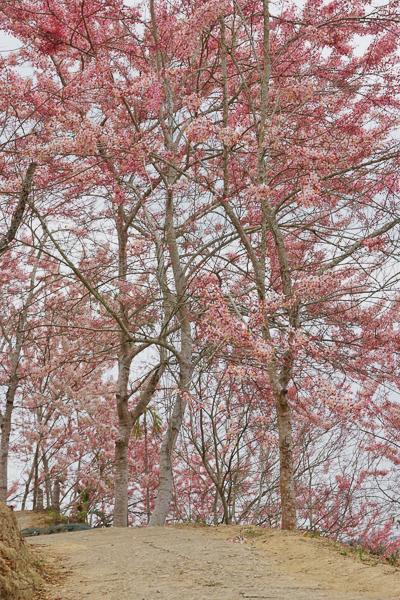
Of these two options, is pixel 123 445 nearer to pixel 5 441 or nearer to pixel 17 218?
pixel 5 441

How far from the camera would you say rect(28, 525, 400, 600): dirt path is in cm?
326

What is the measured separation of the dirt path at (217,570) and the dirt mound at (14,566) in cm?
18

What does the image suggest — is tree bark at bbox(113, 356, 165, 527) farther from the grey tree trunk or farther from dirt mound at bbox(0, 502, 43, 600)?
dirt mound at bbox(0, 502, 43, 600)

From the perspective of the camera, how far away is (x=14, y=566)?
360cm

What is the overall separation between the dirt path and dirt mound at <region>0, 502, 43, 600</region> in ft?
0.59

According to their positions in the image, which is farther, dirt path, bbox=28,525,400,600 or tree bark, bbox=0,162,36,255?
tree bark, bbox=0,162,36,255

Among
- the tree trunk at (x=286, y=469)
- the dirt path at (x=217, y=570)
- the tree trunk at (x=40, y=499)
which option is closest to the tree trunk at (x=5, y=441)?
the tree trunk at (x=40, y=499)

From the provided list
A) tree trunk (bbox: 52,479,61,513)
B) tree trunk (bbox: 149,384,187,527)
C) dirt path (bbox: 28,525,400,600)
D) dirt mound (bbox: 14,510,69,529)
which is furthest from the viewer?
tree trunk (bbox: 52,479,61,513)

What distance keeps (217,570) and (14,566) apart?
1536 mm

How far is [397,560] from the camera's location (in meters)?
4.56

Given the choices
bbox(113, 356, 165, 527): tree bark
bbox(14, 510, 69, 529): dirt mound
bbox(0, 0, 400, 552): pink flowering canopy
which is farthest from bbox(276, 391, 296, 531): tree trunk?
bbox(14, 510, 69, 529): dirt mound

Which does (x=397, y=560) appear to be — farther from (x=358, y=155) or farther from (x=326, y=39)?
(x=326, y=39)

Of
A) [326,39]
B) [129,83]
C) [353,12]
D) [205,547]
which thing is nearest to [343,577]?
[205,547]

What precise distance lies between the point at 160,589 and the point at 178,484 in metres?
10.0
